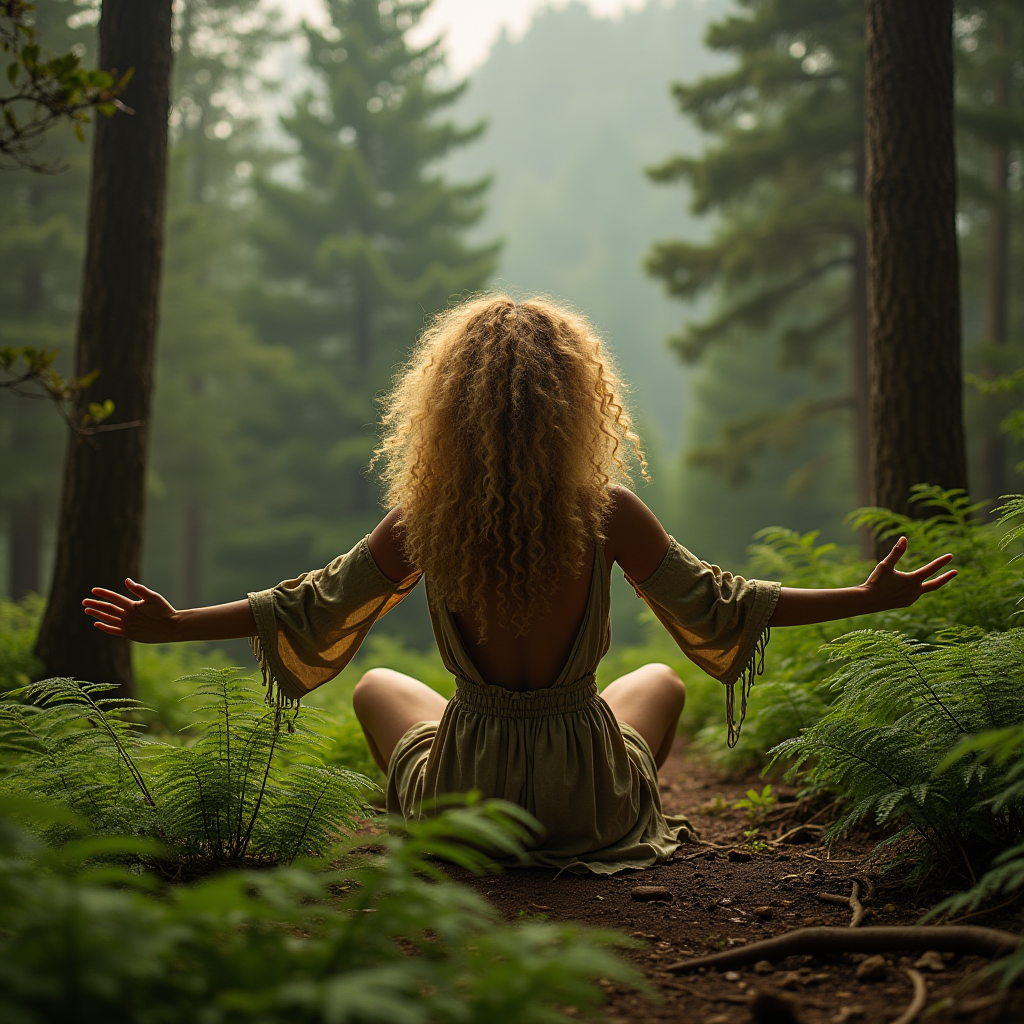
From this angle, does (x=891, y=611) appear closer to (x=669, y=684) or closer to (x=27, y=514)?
(x=669, y=684)

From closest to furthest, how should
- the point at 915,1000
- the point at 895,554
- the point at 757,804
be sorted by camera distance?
the point at 915,1000, the point at 895,554, the point at 757,804

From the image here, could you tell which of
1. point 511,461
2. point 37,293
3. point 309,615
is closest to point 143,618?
point 309,615

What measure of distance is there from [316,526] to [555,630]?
17446 mm

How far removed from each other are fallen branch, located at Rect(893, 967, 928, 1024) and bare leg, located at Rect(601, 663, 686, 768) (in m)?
1.63

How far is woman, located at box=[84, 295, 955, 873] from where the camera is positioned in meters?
2.79

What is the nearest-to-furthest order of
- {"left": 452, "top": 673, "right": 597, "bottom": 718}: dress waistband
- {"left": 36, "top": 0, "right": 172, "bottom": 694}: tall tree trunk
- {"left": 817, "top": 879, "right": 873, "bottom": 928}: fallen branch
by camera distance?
{"left": 817, "top": 879, "right": 873, "bottom": 928}: fallen branch < {"left": 452, "top": 673, "right": 597, "bottom": 718}: dress waistband < {"left": 36, "top": 0, "right": 172, "bottom": 694}: tall tree trunk

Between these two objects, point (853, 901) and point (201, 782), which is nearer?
point (853, 901)

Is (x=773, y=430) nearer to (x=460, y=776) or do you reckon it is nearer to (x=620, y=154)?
(x=460, y=776)

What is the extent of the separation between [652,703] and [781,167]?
12901mm

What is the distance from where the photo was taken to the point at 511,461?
9.17ft

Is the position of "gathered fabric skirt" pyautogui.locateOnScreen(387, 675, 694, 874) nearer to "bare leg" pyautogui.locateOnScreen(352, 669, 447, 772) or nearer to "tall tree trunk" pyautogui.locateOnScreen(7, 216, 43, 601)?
"bare leg" pyautogui.locateOnScreen(352, 669, 447, 772)

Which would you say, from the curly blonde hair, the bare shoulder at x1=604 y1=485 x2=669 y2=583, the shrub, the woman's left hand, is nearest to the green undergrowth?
the curly blonde hair

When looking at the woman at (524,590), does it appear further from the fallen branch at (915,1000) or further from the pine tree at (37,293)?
the pine tree at (37,293)

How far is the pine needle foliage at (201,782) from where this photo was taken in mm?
2678
